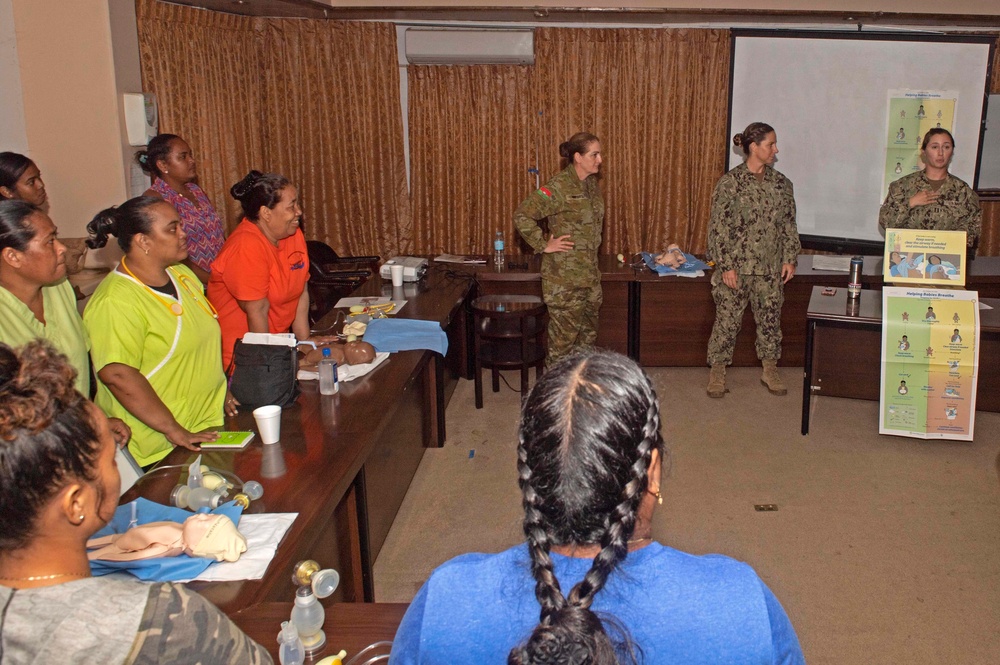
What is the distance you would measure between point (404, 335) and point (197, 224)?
135 centimetres

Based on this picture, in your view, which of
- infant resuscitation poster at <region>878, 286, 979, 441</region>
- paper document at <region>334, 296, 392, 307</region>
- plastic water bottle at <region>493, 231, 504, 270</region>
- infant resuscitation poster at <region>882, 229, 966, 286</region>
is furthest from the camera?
plastic water bottle at <region>493, 231, 504, 270</region>

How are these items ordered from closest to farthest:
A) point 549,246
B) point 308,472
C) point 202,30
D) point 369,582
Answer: point 308,472 → point 369,582 → point 549,246 → point 202,30

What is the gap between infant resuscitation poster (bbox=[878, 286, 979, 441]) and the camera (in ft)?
12.7

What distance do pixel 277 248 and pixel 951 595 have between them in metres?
2.79

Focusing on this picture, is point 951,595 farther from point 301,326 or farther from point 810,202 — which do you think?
point 810,202

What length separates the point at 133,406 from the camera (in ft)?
7.52

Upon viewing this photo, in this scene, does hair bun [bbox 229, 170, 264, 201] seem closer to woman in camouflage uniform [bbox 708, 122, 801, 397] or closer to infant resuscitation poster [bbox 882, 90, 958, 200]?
woman in camouflage uniform [bbox 708, 122, 801, 397]

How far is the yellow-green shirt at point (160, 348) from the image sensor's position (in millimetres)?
2281

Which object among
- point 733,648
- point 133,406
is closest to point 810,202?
point 133,406

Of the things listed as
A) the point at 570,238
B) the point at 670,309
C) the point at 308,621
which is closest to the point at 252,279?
the point at 308,621

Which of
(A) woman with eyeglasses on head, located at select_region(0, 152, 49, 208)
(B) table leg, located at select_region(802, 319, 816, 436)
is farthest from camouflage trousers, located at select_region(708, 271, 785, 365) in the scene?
(A) woman with eyeglasses on head, located at select_region(0, 152, 49, 208)

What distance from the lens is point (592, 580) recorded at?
3.07ft

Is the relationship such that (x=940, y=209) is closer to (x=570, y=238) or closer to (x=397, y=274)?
(x=570, y=238)

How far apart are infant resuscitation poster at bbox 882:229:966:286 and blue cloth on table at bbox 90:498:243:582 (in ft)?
11.2
